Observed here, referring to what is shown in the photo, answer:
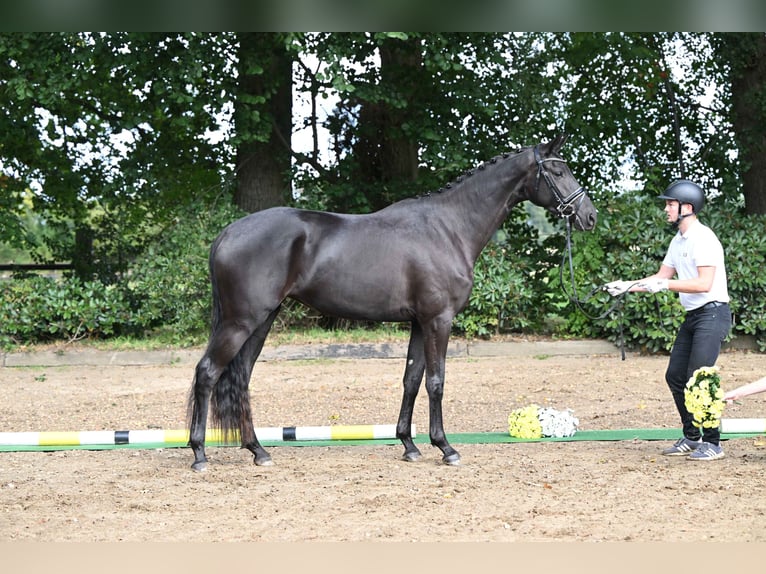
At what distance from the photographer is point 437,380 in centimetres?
609

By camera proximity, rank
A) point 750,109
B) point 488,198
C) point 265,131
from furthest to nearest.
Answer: point 750,109 → point 265,131 → point 488,198

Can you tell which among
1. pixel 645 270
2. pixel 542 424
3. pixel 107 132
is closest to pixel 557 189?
pixel 542 424

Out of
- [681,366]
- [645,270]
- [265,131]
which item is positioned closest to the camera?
[681,366]

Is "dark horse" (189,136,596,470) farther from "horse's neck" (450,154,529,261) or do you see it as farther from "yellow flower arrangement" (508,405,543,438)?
"yellow flower arrangement" (508,405,543,438)

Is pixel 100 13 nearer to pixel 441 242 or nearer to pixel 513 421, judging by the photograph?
pixel 441 242

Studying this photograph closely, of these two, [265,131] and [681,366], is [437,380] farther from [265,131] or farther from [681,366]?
[265,131]

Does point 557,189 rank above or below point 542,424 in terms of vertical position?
above

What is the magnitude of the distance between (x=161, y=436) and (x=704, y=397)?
12.4 feet

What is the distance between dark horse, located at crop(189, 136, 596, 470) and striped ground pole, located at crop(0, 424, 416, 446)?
0.36m

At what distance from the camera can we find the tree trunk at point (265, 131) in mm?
12062

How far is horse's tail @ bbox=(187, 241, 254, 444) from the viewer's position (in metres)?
6.08

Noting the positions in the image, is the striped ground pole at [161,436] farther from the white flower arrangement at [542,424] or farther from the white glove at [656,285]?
the white glove at [656,285]

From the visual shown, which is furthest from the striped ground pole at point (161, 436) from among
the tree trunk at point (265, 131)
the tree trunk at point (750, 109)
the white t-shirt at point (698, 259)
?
the tree trunk at point (750, 109)

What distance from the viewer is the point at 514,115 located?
13.0 m
